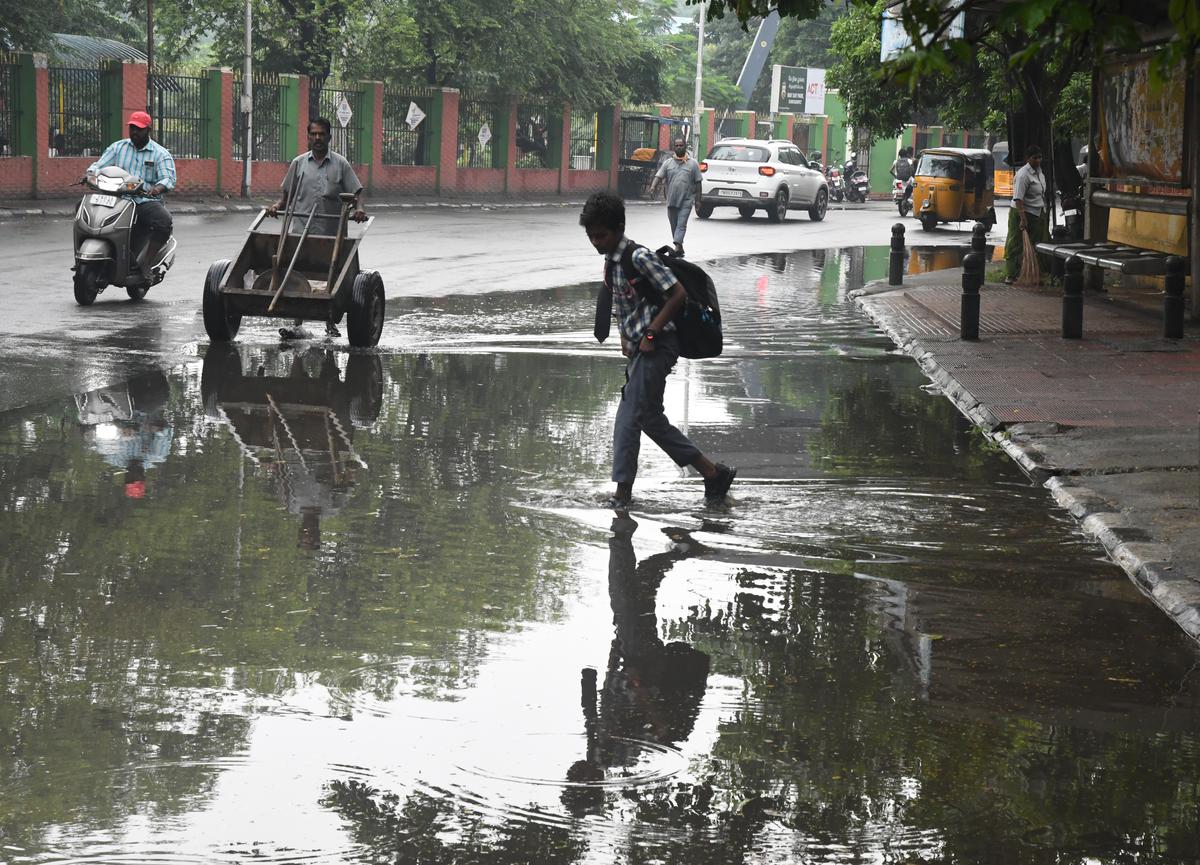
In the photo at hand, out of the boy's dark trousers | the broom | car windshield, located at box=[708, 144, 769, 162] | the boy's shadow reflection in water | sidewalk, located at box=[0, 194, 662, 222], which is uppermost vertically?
car windshield, located at box=[708, 144, 769, 162]

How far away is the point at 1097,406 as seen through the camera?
11203 mm

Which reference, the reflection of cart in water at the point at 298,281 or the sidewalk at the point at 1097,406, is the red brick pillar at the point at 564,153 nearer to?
the sidewalk at the point at 1097,406

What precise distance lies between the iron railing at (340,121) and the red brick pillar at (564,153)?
903 cm

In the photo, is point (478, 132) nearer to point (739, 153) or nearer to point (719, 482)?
point (739, 153)

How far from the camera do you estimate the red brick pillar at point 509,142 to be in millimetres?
47406

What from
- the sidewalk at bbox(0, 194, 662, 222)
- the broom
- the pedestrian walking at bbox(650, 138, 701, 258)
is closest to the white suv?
the sidewalk at bbox(0, 194, 662, 222)

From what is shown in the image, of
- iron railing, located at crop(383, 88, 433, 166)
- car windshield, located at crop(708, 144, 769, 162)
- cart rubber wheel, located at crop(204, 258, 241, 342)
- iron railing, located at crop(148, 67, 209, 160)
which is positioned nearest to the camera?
cart rubber wheel, located at crop(204, 258, 241, 342)

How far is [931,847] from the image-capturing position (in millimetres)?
4113

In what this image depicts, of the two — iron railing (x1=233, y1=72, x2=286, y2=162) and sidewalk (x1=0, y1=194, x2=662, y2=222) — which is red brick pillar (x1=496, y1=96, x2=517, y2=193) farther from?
iron railing (x1=233, y1=72, x2=286, y2=162)

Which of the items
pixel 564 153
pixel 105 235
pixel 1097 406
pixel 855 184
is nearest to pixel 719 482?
pixel 1097 406

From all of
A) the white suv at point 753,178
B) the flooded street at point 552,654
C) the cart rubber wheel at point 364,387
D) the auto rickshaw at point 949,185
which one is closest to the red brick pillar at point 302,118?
the white suv at point 753,178

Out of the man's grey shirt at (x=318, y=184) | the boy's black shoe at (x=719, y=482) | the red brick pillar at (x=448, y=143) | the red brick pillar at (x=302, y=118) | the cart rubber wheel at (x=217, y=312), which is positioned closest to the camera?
the boy's black shoe at (x=719, y=482)

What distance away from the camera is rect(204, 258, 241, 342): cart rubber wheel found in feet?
43.1

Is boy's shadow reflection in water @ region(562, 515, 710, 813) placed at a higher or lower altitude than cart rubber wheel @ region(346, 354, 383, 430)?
lower
